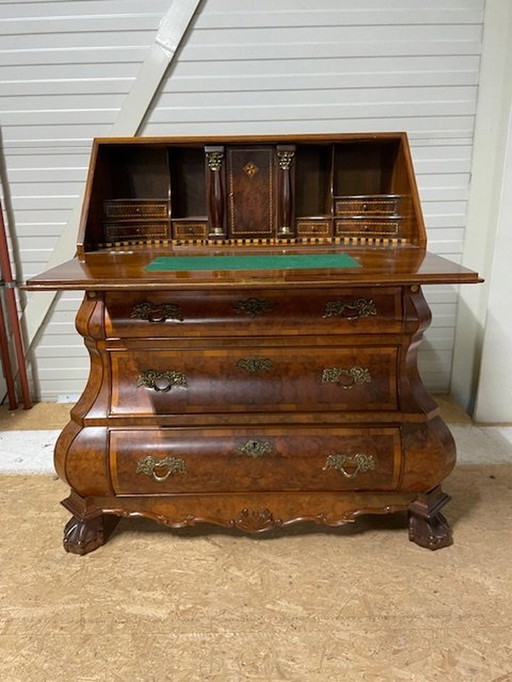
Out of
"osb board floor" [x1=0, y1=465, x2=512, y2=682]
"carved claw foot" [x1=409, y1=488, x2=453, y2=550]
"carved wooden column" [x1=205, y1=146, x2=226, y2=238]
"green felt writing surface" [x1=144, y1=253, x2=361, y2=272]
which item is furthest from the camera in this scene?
"carved wooden column" [x1=205, y1=146, x2=226, y2=238]

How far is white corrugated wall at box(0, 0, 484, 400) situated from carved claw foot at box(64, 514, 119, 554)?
157cm

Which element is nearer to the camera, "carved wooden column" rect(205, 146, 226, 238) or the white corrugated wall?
"carved wooden column" rect(205, 146, 226, 238)

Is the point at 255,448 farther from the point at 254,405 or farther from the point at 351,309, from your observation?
the point at 351,309

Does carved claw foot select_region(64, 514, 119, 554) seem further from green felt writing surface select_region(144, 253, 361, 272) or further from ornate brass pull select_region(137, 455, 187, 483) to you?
green felt writing surface select_region(144, 253, 361, 272)

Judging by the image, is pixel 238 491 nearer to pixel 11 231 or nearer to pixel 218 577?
pixel 218 577

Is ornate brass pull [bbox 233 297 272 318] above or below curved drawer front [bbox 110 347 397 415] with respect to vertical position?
above

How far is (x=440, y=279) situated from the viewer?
1243 millimetres

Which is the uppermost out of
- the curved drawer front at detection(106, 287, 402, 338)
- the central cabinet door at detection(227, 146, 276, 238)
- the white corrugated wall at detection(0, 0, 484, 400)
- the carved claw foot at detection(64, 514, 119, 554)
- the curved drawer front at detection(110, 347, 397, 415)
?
the white corrugated wall at detection(0, 0, 484, 400)

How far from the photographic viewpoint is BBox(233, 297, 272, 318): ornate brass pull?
4.83 feet

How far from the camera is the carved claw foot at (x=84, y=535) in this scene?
5.33 ft

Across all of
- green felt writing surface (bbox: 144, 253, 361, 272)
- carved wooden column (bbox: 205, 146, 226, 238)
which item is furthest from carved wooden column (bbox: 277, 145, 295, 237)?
green felt writing surface (bbox: 144, 253, 361, 272)

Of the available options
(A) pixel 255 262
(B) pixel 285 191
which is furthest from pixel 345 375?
(B) pixel 285 191

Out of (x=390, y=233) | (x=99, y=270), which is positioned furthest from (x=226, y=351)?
(x=390, y=233)

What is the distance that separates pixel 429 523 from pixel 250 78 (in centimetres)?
206
